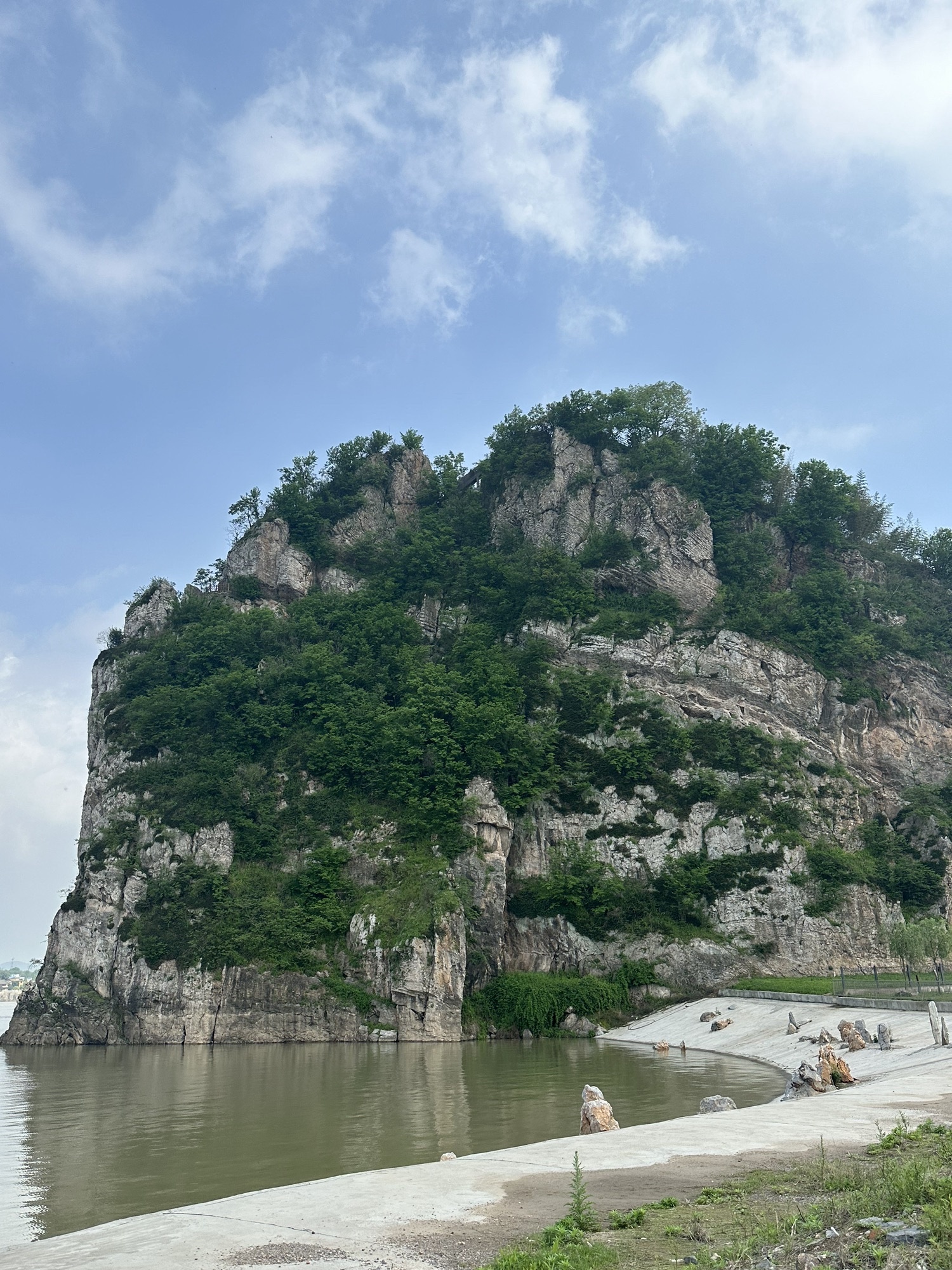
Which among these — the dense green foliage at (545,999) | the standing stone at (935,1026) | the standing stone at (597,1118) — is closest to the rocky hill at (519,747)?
the dense green foliage at (545,999)

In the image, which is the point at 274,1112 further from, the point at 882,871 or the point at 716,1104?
the point at 882,871

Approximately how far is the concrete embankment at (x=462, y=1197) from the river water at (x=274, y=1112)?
411 centimetres

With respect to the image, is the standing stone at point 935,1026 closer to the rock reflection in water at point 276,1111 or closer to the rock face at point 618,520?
the rock reflection in water at point 276,1111

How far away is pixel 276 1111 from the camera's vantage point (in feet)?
86.4

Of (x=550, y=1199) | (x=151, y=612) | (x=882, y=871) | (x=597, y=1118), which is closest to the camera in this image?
(x=550, y=1199)

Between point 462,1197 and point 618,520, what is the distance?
74.9 metres

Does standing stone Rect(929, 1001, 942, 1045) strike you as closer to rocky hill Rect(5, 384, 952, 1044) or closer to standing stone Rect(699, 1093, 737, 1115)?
standing stone Rect(699, 1093, 737, 1115)

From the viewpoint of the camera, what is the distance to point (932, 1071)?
891 inches

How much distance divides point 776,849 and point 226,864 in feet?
118

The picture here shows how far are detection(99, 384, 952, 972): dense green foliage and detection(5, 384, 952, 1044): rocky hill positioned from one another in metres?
0.25

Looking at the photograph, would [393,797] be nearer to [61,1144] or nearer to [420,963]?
[420,963]

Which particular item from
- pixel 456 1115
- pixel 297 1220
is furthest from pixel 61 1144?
pixel 297 1220

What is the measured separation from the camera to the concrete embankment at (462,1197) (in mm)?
9289

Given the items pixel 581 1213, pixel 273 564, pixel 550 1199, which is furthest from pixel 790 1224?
→ pixel 273 564
